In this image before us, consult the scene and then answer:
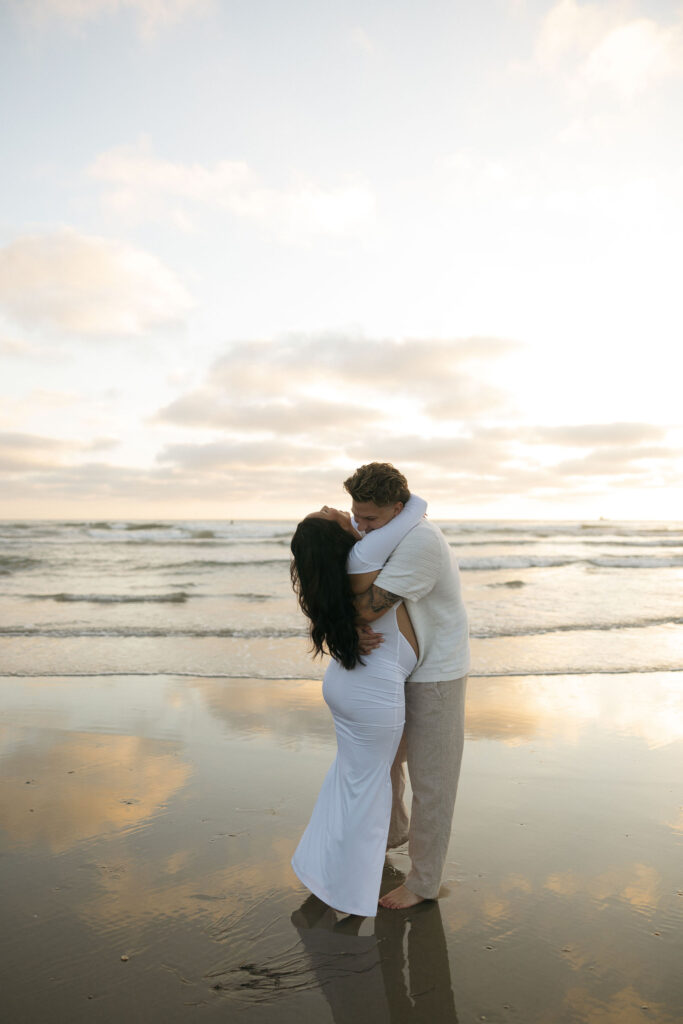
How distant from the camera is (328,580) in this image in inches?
113

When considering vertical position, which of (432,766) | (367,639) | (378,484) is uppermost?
(378,484)

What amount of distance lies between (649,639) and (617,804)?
6367mm

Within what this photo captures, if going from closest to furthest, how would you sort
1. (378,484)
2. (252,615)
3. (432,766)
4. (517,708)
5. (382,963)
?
(382,963) → (378,484) → (432,766) → (517,708) → (252,615)

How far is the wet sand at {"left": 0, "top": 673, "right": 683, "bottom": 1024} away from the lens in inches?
98.7

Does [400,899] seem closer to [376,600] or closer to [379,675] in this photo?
[379,675]

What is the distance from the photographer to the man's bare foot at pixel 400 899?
3.12 meters

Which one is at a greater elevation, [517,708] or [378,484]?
[378,484]

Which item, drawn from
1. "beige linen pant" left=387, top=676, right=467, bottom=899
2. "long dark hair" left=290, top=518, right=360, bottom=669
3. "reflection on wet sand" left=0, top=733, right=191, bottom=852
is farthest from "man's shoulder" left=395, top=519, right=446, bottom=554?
"reflection on wet sand" left=0, top=733, right=191, bottom=852

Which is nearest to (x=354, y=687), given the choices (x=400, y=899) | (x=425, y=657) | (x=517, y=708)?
(x=425, y=657)

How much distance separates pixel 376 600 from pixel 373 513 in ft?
1.19

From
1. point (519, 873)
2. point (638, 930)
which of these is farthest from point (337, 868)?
point (638, 930)

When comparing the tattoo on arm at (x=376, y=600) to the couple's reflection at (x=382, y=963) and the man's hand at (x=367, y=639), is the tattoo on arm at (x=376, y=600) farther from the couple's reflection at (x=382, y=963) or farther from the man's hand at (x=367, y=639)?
the couple's reflection at (x=382, y=963)

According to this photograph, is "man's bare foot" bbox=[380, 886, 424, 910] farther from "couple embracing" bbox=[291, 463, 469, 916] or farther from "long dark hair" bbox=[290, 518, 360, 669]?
"long dark hair" bbox=[290, 518, 360, 669]

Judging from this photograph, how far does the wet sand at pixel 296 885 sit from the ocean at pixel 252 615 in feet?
7.86
